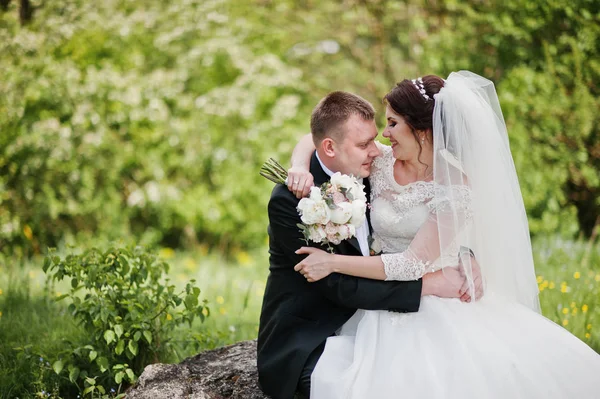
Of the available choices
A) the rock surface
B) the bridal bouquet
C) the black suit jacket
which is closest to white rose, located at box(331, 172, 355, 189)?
the bridal bouquet

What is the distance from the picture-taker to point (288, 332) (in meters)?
3.21

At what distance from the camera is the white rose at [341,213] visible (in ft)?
9.55

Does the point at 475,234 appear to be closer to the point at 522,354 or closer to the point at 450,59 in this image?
the point at 522,354

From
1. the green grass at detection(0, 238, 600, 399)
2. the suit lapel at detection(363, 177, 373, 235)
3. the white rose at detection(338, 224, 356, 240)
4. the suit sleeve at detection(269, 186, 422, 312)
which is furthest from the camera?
the green grass at detection(0, 238, 600, 399)

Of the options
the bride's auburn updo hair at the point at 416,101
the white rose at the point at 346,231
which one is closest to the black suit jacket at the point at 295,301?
the white rose at the point at 346,231

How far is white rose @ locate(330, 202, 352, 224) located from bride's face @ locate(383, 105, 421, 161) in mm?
567

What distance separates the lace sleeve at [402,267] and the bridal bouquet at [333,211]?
0.22m

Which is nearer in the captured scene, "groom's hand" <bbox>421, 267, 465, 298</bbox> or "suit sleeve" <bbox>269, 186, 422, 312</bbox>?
"suit sleeve" <bbox>269, 186, 422, 312</bbox>

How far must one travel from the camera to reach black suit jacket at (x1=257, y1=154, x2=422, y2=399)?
10.1 ft

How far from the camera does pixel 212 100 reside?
7.61 m

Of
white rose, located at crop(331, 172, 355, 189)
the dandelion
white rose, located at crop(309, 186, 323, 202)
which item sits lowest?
the dandelion

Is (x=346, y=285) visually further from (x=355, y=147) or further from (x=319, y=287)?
(x=355, y=147)

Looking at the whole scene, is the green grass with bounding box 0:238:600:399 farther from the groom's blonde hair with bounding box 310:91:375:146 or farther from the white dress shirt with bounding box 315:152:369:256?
the groom's blonde hair with bounding box 310:91:375:146

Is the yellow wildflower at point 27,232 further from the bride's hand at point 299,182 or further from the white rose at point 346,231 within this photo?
the white rose at point 346,231
